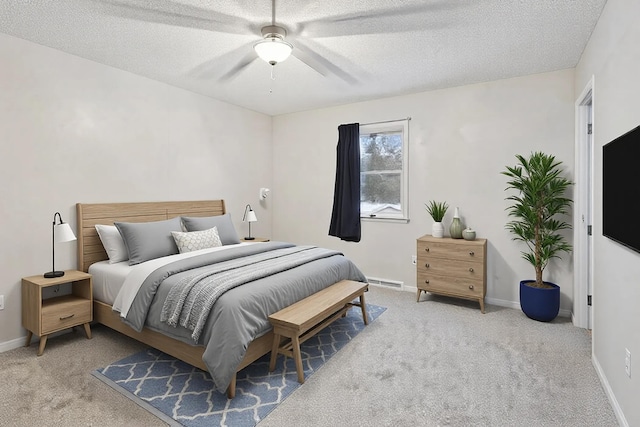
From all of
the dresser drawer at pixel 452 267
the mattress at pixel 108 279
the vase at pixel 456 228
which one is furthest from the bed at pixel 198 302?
the vase at pixel 456 228

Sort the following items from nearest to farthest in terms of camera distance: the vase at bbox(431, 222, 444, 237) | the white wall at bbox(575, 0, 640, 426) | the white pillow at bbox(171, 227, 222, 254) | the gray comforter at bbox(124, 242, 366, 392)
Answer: the white wall at bbox(575, 0, 640, 426)
the gray comforter at bbox(124, 242, 366, 392)
the white pillow at bbox(171, 227, 222, 254)
the vase at bbox(431, 222, 444, 237)

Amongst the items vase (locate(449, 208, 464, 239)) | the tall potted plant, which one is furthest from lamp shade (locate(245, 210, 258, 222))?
the tall potted plant

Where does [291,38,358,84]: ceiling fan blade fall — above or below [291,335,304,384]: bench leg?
above

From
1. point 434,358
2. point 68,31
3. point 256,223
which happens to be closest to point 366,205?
point 256,223

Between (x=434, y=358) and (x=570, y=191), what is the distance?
229 centimetres

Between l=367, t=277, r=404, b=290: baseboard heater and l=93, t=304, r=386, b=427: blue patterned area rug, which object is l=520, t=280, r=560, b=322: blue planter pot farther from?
l=93, t=304, r=386, b=427: blue patterned area rug

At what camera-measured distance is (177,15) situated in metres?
2.50

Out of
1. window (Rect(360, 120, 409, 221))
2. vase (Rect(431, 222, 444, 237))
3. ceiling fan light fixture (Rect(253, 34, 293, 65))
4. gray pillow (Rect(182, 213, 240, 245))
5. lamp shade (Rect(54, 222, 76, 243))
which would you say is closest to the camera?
ceiling fan light fixture (Rect(253, 34, 293, 65))

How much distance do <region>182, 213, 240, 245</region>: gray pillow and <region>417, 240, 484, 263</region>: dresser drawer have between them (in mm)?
2201

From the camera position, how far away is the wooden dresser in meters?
3.68

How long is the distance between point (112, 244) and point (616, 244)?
391 cm

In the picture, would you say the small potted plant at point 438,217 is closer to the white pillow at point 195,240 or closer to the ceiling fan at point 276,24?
the ceiling fan at point 276,24

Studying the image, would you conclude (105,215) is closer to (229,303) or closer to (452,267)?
(229,303)

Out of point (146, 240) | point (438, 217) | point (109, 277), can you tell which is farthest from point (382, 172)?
point (109, 277)
